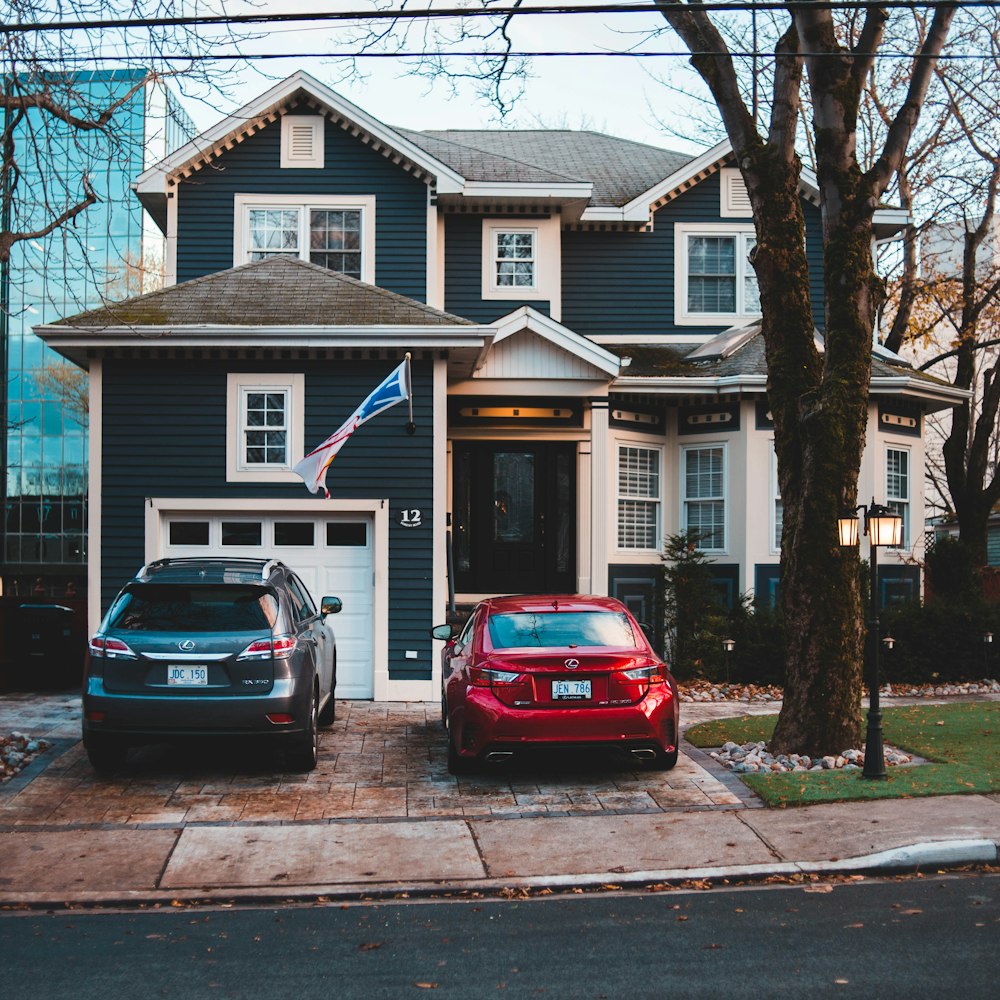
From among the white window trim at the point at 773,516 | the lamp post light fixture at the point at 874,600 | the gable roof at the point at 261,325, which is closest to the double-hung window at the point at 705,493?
the white window trim at the point at 773,516

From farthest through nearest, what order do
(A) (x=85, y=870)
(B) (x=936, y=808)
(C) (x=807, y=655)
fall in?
(C) (x=807, y=655), (B) (x=936, y=808), (A) (x=85, y=870)

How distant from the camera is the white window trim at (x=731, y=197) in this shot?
69.3ft

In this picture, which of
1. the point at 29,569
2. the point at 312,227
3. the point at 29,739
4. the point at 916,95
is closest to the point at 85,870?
the point at 29,739

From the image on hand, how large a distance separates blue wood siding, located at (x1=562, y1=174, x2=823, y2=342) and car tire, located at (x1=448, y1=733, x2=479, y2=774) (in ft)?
37.7

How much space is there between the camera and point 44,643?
16594mm

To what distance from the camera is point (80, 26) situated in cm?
957

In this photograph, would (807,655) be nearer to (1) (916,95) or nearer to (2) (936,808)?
(2) (936,808)

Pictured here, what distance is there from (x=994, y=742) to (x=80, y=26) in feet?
33.5

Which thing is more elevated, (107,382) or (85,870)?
(107,382)

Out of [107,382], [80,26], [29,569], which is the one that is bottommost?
[29,569]

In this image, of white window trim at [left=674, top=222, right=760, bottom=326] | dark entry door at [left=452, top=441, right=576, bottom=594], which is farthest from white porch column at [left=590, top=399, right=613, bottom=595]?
white window trim at [left=674, top=222, right=760, bottom=326]

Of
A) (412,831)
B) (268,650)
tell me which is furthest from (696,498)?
(412,831)

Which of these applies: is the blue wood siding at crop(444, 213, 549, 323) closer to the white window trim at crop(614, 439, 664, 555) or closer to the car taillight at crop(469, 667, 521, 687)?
the white window trim at crop(614, 439, 664, 555)

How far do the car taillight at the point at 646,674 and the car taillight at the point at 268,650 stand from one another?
111 inches
